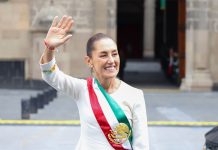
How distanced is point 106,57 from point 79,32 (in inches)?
649

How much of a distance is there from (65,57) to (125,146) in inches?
639

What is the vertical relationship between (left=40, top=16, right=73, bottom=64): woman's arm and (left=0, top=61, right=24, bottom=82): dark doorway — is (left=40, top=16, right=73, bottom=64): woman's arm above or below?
above

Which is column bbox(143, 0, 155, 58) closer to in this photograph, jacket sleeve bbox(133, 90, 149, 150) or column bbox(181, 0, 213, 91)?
column bbox(181, 0, 213, 91)

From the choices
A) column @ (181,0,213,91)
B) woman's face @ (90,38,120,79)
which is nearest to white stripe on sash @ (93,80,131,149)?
woman's face @ (90,38,120,79)

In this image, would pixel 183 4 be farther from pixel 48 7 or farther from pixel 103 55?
pixel 103 55

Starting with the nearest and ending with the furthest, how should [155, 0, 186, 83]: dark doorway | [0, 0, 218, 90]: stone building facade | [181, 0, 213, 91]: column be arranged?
[0, 0, 218, 90]: stone building facade < [181, 0, 213, 91]: column < [155, 0, 186, 83]: dark doorway

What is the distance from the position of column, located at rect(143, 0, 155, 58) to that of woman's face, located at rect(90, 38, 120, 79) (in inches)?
1670

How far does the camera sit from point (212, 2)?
2014 cm

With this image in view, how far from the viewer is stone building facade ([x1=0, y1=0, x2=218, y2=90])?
19.7m

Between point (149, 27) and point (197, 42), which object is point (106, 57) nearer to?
point (197, 42)

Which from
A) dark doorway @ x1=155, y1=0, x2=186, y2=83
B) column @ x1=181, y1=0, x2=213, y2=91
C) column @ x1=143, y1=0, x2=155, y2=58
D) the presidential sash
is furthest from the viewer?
column @ x1=143, y1=0, x2=155, y2=58

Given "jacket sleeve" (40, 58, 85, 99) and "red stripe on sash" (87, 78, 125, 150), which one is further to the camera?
"jacket sleeve" (40, 58, 85, 99)

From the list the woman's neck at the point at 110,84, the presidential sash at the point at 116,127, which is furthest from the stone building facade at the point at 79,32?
the presidential sash at the point at 116,127

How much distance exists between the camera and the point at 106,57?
3525 millimetres
